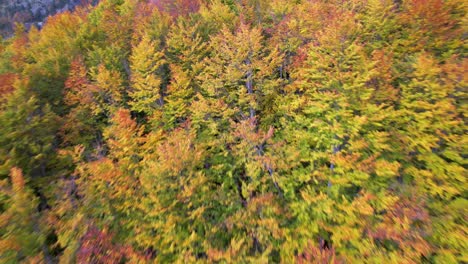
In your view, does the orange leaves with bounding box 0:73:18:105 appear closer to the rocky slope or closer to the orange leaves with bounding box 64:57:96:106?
the orange leaves with bounding box 64:57:96:106

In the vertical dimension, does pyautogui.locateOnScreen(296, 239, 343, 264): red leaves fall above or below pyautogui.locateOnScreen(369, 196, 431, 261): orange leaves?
below

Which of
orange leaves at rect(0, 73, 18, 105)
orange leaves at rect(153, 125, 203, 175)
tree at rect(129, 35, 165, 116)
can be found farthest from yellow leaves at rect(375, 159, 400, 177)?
orange leaves at rect(0, 73, 18, 105)

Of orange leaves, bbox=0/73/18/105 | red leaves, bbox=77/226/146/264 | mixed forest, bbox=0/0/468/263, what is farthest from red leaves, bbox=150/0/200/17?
red leaves, bbox=77/226/146/264

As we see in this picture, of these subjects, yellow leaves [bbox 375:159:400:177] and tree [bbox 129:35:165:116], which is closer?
yellow leaves [bbox 375:159:400:177]

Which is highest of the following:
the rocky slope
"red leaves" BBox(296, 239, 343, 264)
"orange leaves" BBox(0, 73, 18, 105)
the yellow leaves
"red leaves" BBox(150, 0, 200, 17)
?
the rocky slope

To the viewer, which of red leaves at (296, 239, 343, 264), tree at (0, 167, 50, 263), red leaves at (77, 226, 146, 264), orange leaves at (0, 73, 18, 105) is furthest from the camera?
orange leaves at (0, 73, 18, 105)

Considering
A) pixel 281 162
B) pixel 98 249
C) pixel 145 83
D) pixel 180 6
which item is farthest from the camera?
pixel 180 6

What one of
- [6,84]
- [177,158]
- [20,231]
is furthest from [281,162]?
[6,84]

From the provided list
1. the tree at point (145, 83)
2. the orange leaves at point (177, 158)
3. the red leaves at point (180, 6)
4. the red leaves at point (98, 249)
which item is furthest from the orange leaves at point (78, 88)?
the red leaves at point (180, 6)

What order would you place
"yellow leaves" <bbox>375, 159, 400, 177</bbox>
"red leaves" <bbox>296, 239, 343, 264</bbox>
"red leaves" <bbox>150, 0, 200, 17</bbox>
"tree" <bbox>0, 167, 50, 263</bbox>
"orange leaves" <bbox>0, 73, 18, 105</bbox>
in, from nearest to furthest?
1. "red leaves" <bbox>296, 239, 343, 264</bbox>
2. "tree" <bbox>0, 167, 50, 263</bbox>
3. "yellow leaves" <bbox>375, 159, 400, 177</bbox>
4. "orange leaves" <bbox>0, 73, 18, 105</bbox>
5. "red leaves" <bbox>150, 0, 200, 17</bbox>

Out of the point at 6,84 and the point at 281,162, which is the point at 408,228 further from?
the point at 6,84
